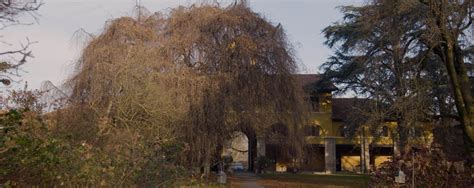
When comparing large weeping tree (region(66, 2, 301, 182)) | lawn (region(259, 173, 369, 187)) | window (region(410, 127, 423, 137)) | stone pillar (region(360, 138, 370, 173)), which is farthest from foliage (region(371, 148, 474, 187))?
stone pillar (region(360, 138, 370, 173))

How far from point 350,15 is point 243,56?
17.7m

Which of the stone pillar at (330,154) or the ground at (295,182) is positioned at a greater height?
the stone pillar at (330,154)

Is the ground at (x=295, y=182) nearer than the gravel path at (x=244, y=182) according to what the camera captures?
Yes

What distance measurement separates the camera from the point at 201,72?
1078 inches

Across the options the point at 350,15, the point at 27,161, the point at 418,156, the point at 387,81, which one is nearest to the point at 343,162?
the point at 350,15

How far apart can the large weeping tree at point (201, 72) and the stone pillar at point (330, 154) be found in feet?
105

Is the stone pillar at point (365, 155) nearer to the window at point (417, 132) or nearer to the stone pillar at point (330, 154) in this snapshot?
the stone pillar at point (330, 154)

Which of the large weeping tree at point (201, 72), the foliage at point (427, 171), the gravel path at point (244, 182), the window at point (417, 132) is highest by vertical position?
the large weeping tree at point (201, 72)

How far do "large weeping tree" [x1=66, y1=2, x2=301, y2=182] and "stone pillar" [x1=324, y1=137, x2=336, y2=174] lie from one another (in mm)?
31918

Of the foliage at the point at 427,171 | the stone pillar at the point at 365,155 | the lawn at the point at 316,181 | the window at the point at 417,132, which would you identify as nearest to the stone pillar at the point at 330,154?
the stone pillar at the point at 365,155

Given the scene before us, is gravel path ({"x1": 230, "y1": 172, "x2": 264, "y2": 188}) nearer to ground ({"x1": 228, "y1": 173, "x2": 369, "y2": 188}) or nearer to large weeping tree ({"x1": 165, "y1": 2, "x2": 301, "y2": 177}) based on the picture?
ground ({"x1": 228, "y1": 173, "x2": 369, "y2": 188})

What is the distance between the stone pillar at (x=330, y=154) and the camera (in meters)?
60.7

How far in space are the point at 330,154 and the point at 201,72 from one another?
36358 mm

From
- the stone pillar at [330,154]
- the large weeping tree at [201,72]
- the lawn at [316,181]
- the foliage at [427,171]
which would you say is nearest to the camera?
the foliage at [427,171]
